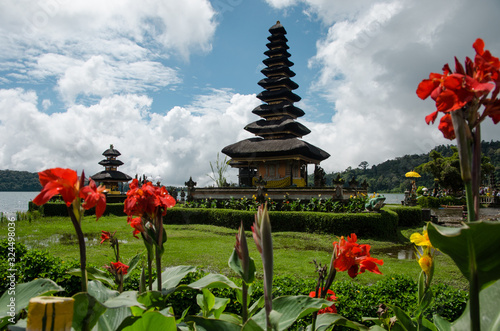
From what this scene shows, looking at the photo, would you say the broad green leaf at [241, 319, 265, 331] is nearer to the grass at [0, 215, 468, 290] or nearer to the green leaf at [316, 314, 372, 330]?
the green leaf at [316, 314, 372, 330]

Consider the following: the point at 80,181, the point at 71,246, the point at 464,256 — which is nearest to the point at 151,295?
the point at 80,181

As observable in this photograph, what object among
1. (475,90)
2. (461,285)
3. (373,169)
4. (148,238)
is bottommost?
(461,285)

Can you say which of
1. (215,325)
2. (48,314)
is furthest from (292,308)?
(48,314)

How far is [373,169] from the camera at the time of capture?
252ft

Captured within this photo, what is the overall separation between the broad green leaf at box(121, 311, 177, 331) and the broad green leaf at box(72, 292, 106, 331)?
16 centimetres

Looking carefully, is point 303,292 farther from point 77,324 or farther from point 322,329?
point 77,324

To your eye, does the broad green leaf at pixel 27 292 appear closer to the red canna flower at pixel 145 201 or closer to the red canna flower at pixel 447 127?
the red canna flower at pixel 145 201

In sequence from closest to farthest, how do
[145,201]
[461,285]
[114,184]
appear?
1. [145,201]
2. [461,285]
3. [114,184]

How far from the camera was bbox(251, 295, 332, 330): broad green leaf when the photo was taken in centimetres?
126

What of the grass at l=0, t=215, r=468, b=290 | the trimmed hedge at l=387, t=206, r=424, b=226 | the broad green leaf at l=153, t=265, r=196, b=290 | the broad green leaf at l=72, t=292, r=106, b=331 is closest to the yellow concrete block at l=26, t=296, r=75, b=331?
the broad green leaf at l=72, t=292, r=106, b=331

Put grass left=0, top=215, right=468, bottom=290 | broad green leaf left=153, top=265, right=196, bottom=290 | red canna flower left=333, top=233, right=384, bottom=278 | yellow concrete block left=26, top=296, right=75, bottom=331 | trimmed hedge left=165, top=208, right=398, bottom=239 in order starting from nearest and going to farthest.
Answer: yellow concrete block left=26, top=296, right=75, bottom=331 → red canna flower left=333, top=233, right=384, bottom=278 → broad green leaf left=153, top=265, right=196, bottom=290 → grass left=0, top=215, right=468, bottom=290 → trimmed hedge left=165, top=208, right=398, bottom=239

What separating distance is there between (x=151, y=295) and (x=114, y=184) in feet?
110

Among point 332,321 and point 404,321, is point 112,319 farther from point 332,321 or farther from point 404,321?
point 404,321

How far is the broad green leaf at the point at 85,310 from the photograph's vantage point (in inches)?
41.7
